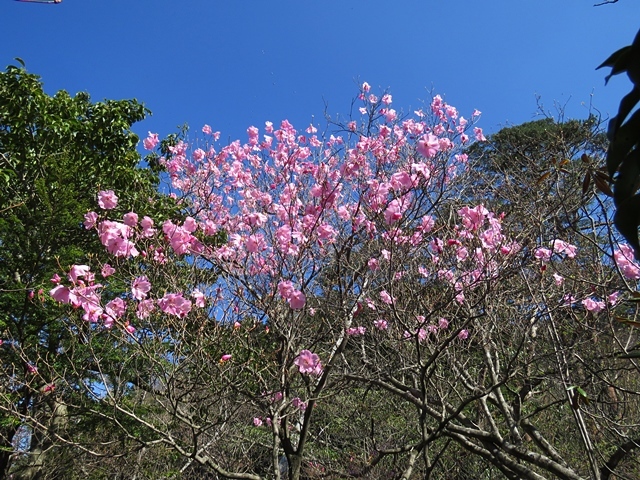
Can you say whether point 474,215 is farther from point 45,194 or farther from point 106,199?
point 45,194

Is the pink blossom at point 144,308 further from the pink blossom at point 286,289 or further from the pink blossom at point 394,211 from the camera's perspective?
the pink blossom at point 394,211

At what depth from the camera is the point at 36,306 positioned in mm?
5980

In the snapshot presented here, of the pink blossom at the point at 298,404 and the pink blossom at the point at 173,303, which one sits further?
the pink blossom at the point at 298,404

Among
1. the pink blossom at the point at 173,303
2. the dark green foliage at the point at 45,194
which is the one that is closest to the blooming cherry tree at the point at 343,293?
the pink blossom at the point at 173,303

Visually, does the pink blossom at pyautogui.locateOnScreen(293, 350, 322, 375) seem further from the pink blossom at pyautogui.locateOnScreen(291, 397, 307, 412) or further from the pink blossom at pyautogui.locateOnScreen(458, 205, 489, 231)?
the pink blossom at pyautogui.locateOnScreen(458, 205, 489, 231)

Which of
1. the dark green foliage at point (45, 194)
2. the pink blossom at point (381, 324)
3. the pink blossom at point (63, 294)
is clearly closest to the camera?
the pink blossom at point (63, 294)

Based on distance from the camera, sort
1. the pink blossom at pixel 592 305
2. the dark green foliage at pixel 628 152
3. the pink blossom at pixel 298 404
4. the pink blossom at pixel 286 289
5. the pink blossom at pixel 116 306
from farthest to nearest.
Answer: the pink blossom at pixel 298 404 → the pink blossom at pixel 592 305 → the pink blossom at pixel 286 289 → the pink blossom at pixel 116 306 → the dark green foliage at pixel 628 152

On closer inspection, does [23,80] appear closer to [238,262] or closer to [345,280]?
[238,262]

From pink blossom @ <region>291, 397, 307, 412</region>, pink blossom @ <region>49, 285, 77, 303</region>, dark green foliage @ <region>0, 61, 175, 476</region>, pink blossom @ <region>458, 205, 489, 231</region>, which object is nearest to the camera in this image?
pink blossom @ <region>49, 285, 77, 303</region>

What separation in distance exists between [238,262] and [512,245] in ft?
7.15

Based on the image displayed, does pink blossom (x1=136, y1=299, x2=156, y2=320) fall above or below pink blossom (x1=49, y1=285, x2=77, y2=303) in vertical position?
above

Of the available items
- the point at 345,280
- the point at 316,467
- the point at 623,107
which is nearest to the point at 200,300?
the point at 345,280

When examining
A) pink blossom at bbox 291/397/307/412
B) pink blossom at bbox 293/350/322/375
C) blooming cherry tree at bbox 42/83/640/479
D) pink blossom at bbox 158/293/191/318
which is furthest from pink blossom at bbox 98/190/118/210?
pink blossom at bbox 291/397/307/412

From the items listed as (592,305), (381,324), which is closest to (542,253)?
(592,305)
